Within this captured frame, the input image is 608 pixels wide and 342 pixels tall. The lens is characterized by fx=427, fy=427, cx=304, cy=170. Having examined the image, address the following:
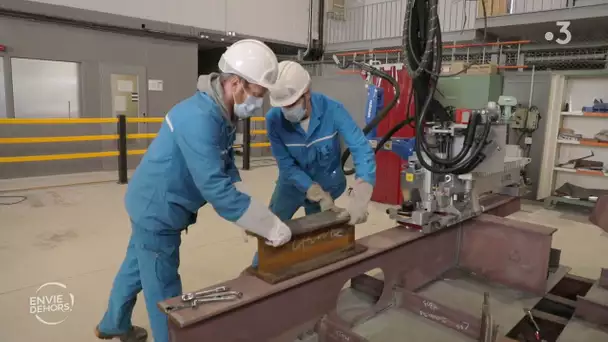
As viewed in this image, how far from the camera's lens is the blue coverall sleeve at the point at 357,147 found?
2.58m

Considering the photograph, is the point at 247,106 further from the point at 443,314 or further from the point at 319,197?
the point at 443,314

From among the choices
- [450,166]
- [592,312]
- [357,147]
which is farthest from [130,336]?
[592,312]

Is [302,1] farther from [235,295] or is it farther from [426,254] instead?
[235,295]

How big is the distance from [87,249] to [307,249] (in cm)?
265

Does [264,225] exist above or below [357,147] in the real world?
below

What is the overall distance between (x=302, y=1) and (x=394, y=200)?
6.14 metres

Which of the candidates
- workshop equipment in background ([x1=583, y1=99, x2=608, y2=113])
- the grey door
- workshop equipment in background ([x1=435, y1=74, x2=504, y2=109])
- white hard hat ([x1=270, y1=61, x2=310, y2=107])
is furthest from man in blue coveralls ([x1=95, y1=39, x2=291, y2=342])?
the grey door

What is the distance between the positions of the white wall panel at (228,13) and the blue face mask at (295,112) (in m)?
5.87

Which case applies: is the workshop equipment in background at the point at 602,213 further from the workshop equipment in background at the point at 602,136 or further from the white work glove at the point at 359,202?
the workshop equipment in background at the point at 602,136

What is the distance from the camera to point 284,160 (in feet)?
8.94

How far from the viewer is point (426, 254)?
9.17ft

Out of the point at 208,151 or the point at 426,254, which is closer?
the point at 208,151

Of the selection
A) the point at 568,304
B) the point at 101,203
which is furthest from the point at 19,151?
the point at 568,304

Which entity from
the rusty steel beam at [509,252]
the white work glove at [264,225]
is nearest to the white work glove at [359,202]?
the white work glove at [264,225]
